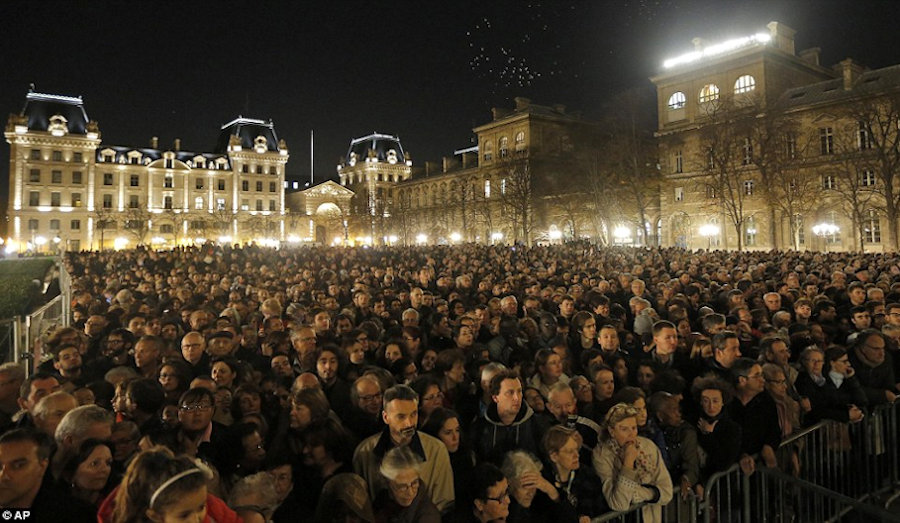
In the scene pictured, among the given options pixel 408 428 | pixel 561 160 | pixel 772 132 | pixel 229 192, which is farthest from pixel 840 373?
pixel 229 192

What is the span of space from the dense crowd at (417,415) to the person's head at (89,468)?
0.03 ft

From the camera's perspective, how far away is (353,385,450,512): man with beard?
3.55 m

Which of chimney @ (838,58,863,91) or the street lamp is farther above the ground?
chimney @ (838,58,863,91)

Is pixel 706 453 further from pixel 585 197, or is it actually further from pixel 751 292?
pixel 585 197

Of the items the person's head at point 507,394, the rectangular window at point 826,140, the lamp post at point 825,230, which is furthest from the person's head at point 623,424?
the rectangular window at point 826,140

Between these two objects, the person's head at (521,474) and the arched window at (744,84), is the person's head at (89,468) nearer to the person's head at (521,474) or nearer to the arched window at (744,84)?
the person's head at (521,474)

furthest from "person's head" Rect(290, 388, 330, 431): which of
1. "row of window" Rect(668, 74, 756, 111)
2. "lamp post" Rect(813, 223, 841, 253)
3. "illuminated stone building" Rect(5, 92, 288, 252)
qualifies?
"illuminated stone building" Rect(5, 92, 288, 252)

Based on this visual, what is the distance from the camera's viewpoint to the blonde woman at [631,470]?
3670 millimetres

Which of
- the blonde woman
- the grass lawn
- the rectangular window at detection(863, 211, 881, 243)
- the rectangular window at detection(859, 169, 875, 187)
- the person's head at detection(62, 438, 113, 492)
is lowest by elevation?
the blonde woman

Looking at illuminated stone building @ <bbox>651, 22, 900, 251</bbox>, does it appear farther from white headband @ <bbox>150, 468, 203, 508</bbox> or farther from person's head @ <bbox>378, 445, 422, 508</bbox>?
white headband @ <bbox>150, 468, 203, 508</bbox>

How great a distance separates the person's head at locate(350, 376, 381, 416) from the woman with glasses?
1.23 metres

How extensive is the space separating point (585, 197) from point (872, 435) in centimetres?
4394

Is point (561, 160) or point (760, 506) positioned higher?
point (561, 160)

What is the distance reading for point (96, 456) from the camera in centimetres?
326
